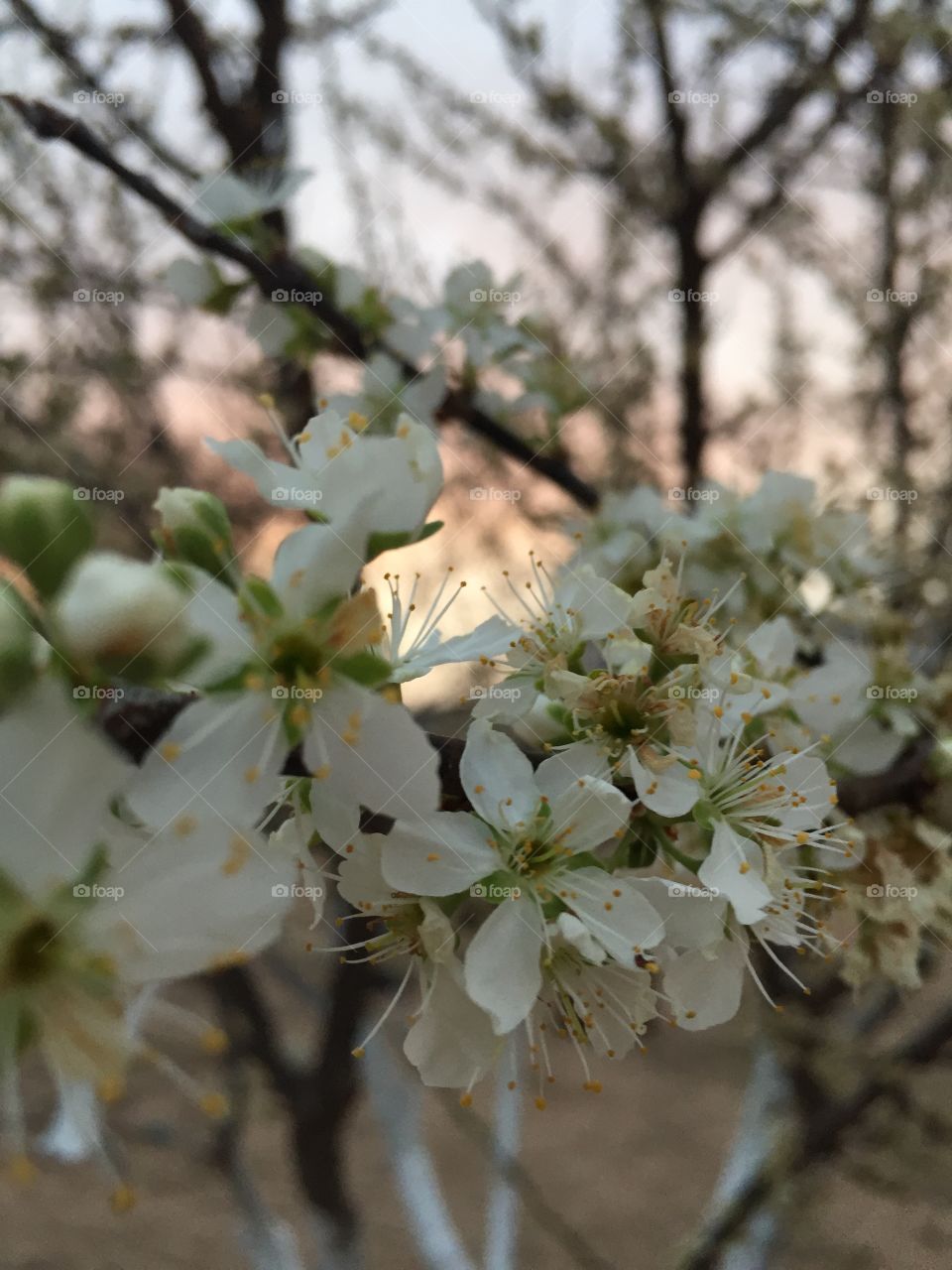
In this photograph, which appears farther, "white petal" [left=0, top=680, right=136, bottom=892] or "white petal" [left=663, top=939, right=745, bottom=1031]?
"white petal" [left=663, top=939, right=745, bottom=1031]

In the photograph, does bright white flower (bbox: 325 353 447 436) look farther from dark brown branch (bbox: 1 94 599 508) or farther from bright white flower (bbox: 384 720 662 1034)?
bright white flower (bbox: 384 720 662 1034)

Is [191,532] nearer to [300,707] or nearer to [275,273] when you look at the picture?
[300,707]

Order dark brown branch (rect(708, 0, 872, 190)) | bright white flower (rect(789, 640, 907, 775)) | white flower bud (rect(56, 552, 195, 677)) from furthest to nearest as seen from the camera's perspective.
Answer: dark brown branch (rect(708, 0, 872, 190))
bright white flower (rect(789, 640, 907, 775))
white flower bud (rect(56, 552, 195, 677))

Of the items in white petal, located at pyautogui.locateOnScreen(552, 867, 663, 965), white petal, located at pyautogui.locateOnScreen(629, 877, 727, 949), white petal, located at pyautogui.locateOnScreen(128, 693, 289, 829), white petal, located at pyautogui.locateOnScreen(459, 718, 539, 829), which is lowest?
white petal, located at pyautogui.locateOnScreen(629, 877, 727, 949)

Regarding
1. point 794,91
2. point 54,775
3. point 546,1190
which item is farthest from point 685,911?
point 546,1190

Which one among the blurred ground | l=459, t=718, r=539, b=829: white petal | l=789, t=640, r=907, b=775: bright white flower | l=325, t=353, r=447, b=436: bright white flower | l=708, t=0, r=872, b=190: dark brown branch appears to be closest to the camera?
l=459, t=718, r=539, b=829: white petal

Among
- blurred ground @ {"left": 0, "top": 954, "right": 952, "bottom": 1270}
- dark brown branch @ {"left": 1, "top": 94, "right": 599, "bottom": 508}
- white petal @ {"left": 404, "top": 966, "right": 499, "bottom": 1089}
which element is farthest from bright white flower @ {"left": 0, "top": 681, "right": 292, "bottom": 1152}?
blurred ground @ {"left": 0, "top": 954, "right": 952, "bottom": 1270}

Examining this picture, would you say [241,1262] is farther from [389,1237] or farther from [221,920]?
[221,920]
